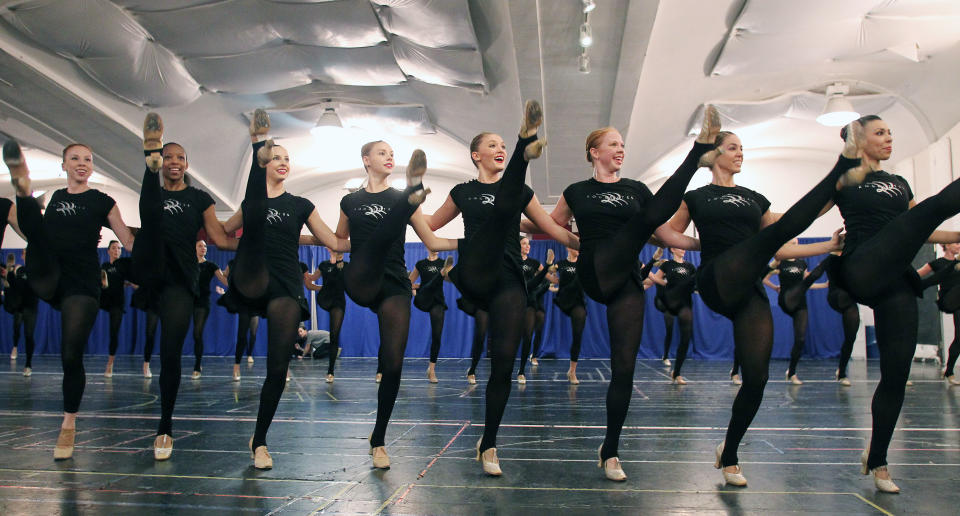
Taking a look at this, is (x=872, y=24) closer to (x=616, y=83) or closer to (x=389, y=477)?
(x=616, y=83)

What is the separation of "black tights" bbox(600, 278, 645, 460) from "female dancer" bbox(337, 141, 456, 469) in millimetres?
822

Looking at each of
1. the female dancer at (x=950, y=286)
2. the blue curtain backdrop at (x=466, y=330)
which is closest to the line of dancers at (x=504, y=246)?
the female dancer at (x=950, y=286)

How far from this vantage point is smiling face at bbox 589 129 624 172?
305 centimetres

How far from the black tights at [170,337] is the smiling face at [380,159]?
1151mm

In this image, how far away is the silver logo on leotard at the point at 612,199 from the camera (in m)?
2.95

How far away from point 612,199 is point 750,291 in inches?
27.9

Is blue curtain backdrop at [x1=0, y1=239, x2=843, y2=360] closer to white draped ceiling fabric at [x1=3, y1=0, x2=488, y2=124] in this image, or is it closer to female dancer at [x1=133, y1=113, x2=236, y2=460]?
white draped ceiling fabric at [x1=3, y1=0, x2=488, y2=124]

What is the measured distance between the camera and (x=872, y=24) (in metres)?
7.56

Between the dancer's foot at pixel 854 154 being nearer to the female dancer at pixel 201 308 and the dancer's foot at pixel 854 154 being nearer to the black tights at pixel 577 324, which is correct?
the black tights at pixel 577 324

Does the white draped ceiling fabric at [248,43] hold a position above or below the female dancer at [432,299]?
above

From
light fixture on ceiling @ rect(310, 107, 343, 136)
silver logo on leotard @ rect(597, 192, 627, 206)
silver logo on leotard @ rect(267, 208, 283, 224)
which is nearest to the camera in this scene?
silver logo on leotard @ rect(597, 192, 627, 206)

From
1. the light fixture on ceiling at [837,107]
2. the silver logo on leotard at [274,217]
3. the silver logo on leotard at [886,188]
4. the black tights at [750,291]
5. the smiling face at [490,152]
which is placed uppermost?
the light fixture on ceiling at [837,107]

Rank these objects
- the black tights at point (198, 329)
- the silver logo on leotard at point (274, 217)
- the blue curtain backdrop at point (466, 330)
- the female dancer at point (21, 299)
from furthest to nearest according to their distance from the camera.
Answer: the blue curtain backdrop at point (466, 330), the female dancer at point (21, 299), the black tights at point (198, 329), the silver logo on leotard at point (274, 217)

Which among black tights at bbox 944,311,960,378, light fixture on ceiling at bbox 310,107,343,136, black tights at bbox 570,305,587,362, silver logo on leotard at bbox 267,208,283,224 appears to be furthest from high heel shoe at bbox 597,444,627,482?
light fixture on ceiling at bbox 310,107,343,136
